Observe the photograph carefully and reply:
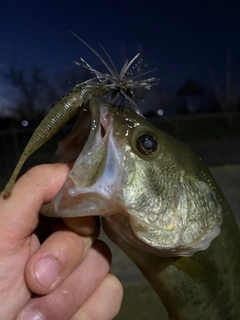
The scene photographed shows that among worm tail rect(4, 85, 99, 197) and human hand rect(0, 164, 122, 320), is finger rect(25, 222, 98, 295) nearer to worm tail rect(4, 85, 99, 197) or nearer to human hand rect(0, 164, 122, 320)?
human hand rect(0, 164, 122, 320)

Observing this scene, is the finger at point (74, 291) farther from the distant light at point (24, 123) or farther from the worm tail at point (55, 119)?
the distant light at point (24, 123)

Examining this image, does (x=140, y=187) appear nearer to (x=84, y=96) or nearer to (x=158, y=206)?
(x=158, y=206)

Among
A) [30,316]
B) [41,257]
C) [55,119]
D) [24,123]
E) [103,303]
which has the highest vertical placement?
[55,119]

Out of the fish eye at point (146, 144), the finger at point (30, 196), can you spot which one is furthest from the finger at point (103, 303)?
the fish eye at point (146, 144)

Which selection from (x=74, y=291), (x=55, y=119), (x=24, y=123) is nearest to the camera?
(x=55, y=119)

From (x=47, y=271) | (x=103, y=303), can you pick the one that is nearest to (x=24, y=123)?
(x=103, y=303)

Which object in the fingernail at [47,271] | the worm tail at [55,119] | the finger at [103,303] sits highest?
the worm tail at [55,119]

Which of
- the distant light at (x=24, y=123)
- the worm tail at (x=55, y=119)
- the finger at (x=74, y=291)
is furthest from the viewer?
the distant light at (x=24, y=123)

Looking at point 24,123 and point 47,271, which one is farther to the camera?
point 24,123
